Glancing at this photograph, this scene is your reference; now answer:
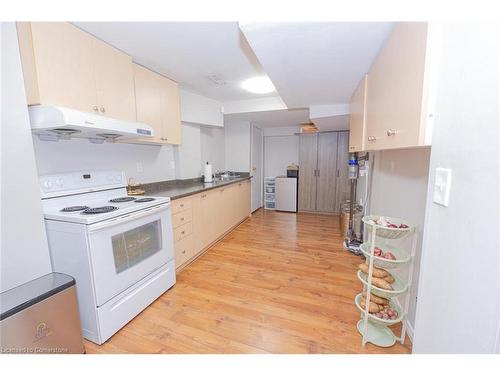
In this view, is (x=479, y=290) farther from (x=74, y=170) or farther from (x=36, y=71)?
(x=74, y=170)

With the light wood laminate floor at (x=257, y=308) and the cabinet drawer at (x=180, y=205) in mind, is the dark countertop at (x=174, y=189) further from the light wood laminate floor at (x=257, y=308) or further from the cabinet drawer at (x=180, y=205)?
the light wood laminate floor at (x=257, y=308)

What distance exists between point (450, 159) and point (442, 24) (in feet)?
1.49

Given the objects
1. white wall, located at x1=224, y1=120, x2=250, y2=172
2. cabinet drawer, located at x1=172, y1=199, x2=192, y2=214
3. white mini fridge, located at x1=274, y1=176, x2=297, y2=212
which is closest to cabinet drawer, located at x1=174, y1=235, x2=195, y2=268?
cabinet drawer, located at x1=172, y1=199, x2=192, y2=214

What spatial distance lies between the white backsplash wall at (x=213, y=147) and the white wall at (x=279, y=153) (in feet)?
4.47

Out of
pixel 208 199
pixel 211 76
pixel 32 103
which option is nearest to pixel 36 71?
pixel 32 103

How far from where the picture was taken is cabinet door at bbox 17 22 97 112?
133cm

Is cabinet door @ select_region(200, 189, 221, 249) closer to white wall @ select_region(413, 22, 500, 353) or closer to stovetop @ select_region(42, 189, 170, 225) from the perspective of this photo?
stovetop @ select_region(42, 189, 170, 225)

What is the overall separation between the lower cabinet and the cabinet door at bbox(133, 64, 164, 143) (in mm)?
831

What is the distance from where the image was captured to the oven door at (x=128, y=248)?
1383 millimetres

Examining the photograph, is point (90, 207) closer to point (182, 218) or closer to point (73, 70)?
point (182, 218)

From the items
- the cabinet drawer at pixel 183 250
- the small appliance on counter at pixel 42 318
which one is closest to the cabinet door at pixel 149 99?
the cabinet drawer at pixel 183 250

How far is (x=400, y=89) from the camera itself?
98cm

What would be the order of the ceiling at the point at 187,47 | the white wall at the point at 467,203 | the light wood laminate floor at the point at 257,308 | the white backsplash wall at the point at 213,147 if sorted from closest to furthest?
the white wall at the point at 467,203
the light wood laminate floor at the point at 257,308
the ceiling at the point at 187,47
the white backsplash wall at the point at 213,147

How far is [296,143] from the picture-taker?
5.29 meters
